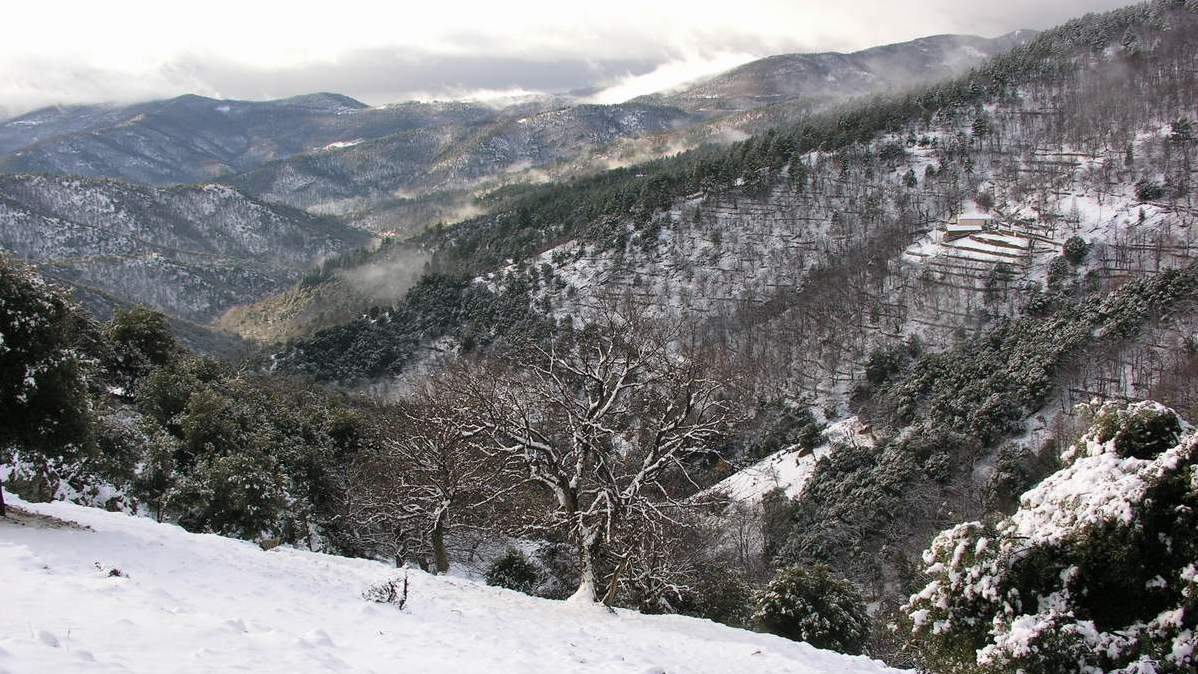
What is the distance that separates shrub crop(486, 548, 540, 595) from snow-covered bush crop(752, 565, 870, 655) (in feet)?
27.6

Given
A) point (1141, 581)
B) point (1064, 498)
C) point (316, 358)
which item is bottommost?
point (316, 358)

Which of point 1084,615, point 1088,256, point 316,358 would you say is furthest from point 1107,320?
point 316,358

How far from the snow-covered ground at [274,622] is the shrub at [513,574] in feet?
30.2

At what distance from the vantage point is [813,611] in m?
20.4

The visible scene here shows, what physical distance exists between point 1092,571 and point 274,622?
31.8 feet

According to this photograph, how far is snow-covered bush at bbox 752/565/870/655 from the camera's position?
2027 cm

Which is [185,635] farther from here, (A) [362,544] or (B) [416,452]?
(A) [362,544]

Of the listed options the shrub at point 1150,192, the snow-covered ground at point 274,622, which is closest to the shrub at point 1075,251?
the shrub at point 1150,192

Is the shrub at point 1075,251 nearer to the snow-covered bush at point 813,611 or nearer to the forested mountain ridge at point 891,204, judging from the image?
the forested mountain ridge at point 891,204

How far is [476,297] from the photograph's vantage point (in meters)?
95.8

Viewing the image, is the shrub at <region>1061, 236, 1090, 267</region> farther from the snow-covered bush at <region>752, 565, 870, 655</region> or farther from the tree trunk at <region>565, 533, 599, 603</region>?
the tree trunk at <region>565, 533, 599, 603</region>

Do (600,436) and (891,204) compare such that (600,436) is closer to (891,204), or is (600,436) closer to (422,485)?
(422,485)

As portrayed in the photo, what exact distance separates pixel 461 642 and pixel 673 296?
8143 cm

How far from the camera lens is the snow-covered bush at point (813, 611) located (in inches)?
798
